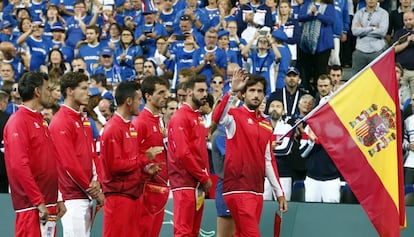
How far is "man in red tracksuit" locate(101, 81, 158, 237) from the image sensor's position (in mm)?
11328

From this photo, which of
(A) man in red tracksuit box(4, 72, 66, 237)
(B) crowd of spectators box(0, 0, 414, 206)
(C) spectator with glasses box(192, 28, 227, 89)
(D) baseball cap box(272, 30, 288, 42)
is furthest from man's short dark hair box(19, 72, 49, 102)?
(D) baseball cap box(272, 30, 288, 42)

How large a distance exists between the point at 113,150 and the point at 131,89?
0.74 meters

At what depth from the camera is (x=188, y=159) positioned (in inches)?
477

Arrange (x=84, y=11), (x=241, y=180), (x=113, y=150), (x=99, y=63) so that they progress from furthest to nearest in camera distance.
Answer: (x=84, y=11) < (x=99, y=63) < (x=241, y=180) < (x=113, y=150)

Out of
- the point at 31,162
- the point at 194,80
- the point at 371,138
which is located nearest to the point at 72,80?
the point at 31,162

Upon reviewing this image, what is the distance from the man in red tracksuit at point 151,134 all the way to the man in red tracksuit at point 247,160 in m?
0.80

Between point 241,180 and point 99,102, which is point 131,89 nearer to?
point 241,180

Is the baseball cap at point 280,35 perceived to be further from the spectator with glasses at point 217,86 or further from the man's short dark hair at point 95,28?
the man's short dark hair at point 95,28

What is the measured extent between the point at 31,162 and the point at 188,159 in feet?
7.95

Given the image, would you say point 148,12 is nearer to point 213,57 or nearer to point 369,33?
point 213,57

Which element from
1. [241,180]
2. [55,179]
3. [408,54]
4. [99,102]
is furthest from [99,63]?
[55,179]

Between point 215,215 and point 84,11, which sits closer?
point 215,215

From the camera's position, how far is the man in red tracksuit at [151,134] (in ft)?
39.1

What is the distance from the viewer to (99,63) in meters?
20.6
